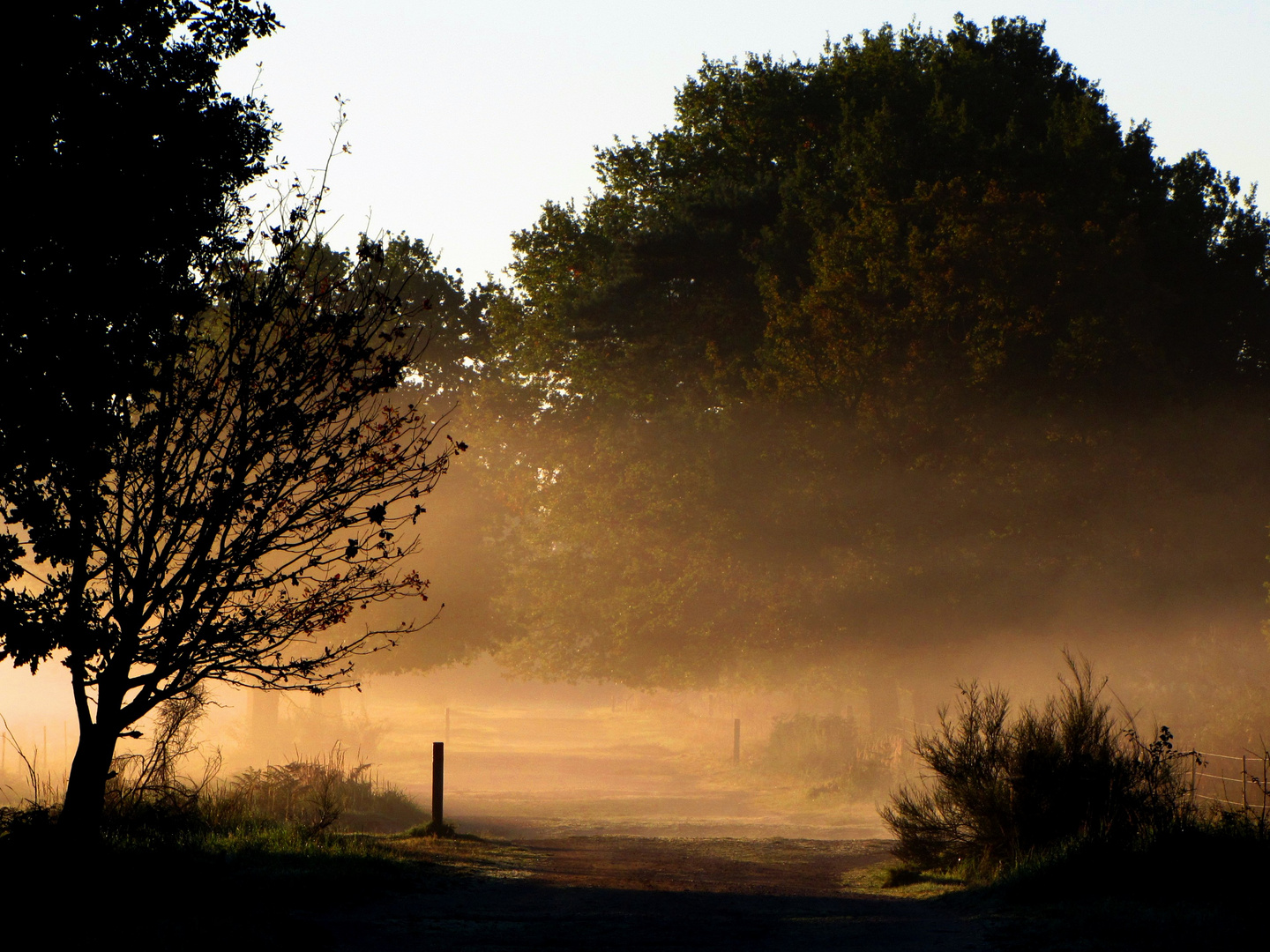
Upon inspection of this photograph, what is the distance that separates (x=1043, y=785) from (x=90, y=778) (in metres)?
8.93

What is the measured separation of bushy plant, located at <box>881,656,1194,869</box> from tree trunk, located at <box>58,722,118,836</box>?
26.7ft

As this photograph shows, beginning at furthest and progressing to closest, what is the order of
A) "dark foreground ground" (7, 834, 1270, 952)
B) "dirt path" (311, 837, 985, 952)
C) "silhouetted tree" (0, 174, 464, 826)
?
"silhouetted tree" (0, 174, 464, 826)
"dirt path" (311, 837, 985, 952)
"dark foreground ground" (7, 834, 1270, 952)

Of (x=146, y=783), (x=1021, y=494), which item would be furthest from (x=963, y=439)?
(x=146, y=783)

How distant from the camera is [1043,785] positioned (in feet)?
37.9

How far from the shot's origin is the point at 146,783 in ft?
41.7

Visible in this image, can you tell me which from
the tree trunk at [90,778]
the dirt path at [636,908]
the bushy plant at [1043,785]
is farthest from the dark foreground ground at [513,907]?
the bushy plant at [1043,785]

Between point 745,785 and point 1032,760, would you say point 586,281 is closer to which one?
point 745,785

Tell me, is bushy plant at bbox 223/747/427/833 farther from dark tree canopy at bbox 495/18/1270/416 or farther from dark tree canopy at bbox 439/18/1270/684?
dark tree canopy at bbox 495/18/1270/416

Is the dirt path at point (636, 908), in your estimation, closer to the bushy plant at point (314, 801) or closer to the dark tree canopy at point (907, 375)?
the bushy plant at point (314, 801)

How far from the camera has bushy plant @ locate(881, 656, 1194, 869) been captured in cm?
1098

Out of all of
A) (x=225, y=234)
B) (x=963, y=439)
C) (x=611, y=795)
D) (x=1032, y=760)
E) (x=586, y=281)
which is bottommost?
(x=611, y=795)

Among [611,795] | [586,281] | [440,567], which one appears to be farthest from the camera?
[440,567]

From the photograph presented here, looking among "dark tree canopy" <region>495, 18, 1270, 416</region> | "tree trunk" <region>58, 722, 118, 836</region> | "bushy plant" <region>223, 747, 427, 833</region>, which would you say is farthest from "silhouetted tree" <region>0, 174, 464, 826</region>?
"dark tree canopy" <region>495, 18, 1270, 416</region>

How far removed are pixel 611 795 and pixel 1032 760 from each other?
22.8 meters
